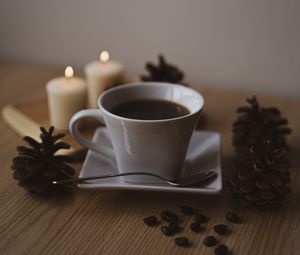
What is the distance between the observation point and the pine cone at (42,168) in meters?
0.71

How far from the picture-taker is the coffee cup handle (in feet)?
2.44

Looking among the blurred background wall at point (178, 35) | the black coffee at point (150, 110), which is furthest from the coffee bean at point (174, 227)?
the blurred background wall at point (178, 35)

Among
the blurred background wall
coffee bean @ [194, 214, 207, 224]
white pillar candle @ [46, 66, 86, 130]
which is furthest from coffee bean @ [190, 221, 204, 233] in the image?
the blurred background wall

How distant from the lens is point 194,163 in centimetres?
79

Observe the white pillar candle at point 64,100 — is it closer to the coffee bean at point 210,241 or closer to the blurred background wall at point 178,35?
the blurred background wall at point 178,35

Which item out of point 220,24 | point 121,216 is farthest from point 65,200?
point 220,24

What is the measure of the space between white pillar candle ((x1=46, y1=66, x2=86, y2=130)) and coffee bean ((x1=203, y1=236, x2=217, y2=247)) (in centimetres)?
41

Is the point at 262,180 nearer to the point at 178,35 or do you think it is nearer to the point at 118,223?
the point at 118,223

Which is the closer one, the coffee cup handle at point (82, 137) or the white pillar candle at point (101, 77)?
the coffee cup handle at point (82, 137)

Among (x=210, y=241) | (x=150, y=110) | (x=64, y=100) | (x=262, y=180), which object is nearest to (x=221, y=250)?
(x=210, y=241)

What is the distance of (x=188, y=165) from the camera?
Result: 31.1 inches

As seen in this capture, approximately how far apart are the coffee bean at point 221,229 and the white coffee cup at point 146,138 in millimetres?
114

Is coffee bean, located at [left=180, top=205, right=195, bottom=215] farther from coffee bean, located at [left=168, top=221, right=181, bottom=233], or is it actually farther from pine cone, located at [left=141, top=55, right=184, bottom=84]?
pine cone, located at [left=141, top=55, right=184, bottom=84]

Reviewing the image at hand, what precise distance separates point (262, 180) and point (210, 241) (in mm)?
119
